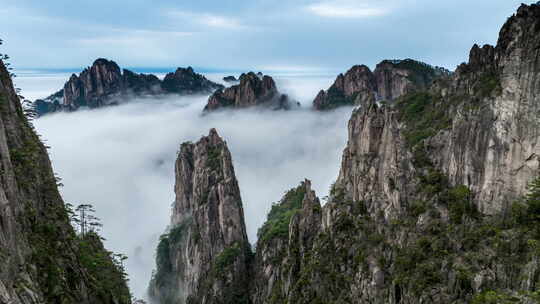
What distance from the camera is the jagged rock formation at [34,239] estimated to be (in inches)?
1131

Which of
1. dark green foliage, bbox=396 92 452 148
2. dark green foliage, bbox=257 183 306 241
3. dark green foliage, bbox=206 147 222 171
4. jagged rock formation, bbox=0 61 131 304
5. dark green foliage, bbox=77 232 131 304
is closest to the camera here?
jagged rock formation, bbox=0 61 131 304

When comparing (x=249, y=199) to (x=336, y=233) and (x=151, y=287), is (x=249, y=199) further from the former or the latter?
(x=336, y=233)

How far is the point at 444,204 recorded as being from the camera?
2045 inches

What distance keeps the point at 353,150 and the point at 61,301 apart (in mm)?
48941

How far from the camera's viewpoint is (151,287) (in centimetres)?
11862

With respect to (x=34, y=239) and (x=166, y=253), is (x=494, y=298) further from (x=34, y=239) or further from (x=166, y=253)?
(x=166, y=253)

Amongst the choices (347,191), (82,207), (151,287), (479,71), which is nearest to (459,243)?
(347,191)

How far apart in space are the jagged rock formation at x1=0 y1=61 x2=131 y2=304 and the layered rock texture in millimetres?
29519

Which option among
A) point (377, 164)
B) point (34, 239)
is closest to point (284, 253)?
point (377, 164)

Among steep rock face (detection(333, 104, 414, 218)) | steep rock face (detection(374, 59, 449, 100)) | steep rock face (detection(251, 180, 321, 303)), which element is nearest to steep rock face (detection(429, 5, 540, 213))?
steep rock face (detection(333, 104, 414, 218))

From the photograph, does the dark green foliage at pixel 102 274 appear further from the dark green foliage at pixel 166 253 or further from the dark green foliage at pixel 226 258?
the dark green foliage at pixel 166 253

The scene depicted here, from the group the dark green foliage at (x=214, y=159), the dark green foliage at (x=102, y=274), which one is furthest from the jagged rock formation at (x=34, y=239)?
the dark green foliage at (x=214, y=159)

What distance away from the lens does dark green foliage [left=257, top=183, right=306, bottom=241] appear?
9188cm

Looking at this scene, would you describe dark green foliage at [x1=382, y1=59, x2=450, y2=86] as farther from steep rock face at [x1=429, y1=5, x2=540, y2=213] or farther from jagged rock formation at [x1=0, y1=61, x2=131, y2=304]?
jagged rock formation at [x1=0, y1=61, x2=131, y2=304]
